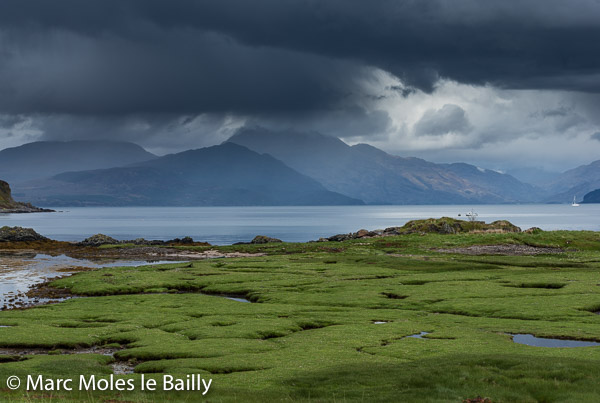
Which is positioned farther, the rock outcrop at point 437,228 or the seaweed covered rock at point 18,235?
the rock outcrop at point 437,228

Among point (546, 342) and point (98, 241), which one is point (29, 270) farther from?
point (546, 342)

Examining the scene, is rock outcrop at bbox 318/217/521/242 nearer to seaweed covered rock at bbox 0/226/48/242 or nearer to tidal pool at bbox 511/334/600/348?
seaweed covered rock at bbox 0/226/48/242

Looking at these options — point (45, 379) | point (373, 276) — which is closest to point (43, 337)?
point (45, 379)

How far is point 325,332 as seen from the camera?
39312 mm

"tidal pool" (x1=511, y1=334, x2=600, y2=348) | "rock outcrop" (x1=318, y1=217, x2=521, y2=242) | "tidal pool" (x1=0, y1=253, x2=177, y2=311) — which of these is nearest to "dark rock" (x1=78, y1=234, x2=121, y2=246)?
"tidal pool" (x1=0, y1=253, x2=177, y2=311)

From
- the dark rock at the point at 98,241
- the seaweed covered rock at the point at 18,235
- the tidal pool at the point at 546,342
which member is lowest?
the tidal pool at the point at 546,342

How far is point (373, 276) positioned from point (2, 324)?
43582 millimetres

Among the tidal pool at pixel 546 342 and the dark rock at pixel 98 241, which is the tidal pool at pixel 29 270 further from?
the tidal pool at pixel 546 342

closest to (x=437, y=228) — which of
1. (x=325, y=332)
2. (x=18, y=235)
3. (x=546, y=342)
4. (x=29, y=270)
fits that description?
(x=29, y=270)

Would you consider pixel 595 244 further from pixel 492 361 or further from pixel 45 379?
pixel 45 379

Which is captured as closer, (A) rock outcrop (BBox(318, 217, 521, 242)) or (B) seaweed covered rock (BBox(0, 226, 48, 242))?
(B) seaweed covered rock (BBox(0, 226, 48, 242))

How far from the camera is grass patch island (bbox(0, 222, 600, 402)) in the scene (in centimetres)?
2430

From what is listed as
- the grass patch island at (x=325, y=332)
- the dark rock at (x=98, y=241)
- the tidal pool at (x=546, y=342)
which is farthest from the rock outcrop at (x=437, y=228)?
the tidal pool at (x=546, y=342)

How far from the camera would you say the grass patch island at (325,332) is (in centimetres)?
2430
